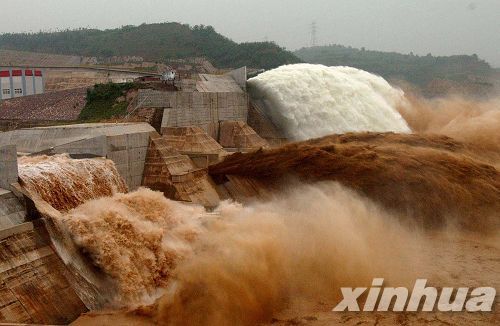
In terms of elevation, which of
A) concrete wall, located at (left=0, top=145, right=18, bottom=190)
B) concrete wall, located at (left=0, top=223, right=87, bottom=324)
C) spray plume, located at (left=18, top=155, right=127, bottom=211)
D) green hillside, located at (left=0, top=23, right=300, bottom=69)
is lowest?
concrete wall, located at (left=0, top=223, right=87, bottom=324)

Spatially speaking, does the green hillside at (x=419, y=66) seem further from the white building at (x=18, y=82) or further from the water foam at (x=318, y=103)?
the white building at (x=18, y=82)

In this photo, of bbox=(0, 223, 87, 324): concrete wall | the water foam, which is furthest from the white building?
bbox=(0, 223, 87, 324): concrete wall

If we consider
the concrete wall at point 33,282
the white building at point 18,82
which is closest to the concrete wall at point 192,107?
the concrete wall at point 33,282

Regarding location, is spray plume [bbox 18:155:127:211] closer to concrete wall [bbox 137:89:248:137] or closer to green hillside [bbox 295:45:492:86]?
concrete wall [bbox 137:89:248:137]

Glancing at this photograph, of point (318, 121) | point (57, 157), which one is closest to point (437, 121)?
point (318, 121)

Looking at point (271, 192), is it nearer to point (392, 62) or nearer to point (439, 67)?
point (439, 67)
